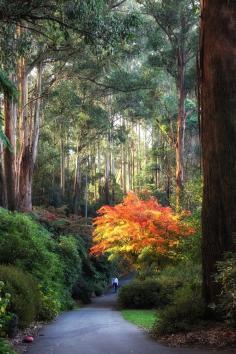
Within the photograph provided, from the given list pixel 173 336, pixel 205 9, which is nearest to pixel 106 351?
pixel 173 336

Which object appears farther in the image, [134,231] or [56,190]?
[56,190]

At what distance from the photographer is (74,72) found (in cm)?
2825

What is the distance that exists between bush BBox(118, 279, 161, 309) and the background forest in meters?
0.06

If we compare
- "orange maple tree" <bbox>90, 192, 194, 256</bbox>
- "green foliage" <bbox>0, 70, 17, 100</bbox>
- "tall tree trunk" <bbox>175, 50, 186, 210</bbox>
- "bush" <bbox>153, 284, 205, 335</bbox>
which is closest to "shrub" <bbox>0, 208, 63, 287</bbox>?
"orange maple tree" <bbox>90, 192, 194, 256</bbox>

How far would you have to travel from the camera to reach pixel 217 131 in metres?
9.71

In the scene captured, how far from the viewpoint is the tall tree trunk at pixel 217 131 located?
9.45 m

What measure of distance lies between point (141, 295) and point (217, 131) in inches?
433

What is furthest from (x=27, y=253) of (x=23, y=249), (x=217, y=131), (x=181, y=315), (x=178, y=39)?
(x=178, y=39)

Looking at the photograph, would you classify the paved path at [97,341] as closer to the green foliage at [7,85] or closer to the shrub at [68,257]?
the green foliage at [7,85]

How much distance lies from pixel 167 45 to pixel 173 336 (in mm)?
24049

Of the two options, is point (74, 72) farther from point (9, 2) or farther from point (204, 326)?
point (204, 326)

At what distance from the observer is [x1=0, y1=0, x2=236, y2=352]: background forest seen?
12516mm

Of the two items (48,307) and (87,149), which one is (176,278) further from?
(87,149)

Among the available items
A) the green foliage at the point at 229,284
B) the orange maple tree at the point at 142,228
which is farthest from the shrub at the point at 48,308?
the green foliage at the point at 229,284
